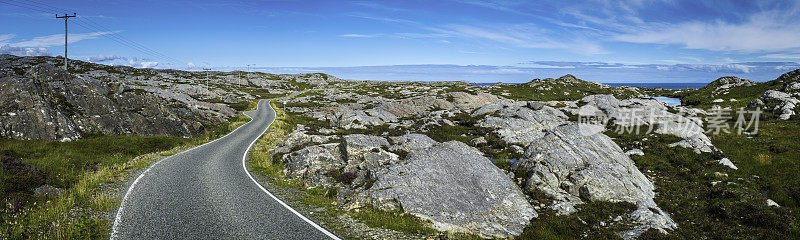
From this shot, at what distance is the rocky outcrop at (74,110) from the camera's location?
26.6 metres

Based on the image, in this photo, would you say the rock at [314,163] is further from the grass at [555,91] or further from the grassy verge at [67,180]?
the grass at [555,91]

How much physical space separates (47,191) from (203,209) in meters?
8.61

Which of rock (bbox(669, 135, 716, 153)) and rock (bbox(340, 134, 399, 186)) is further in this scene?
rock (bbox(669, 135, 716, 153))

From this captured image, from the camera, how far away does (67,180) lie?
689 inches

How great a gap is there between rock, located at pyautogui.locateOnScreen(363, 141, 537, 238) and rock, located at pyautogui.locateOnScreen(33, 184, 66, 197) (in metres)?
15.5

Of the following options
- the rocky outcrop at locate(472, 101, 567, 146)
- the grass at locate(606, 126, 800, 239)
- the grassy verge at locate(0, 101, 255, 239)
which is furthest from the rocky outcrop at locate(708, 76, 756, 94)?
the grassy verge at locate(0, 101, 255, 239)

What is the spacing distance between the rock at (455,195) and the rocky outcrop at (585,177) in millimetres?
2629

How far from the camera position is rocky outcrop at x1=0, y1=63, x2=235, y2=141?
2661 cm

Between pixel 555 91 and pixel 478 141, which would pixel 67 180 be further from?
pixel 555 91

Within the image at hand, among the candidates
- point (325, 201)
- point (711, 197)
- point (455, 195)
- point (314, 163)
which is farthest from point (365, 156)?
point (711, 197)

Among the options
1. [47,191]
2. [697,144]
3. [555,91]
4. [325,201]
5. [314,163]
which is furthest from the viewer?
[555,91]

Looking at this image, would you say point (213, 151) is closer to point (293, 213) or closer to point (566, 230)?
point (293, 213)

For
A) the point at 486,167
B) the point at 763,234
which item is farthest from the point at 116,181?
the point at 763,234

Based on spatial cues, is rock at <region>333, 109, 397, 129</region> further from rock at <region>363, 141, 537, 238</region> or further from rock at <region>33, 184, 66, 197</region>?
rock at <region>33, 184, 66, 197</region>
